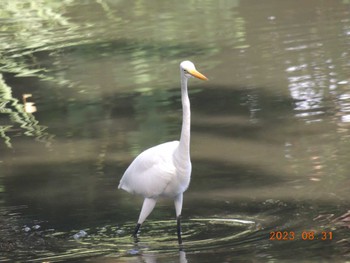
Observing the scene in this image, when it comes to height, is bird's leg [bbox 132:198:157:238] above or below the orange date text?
above

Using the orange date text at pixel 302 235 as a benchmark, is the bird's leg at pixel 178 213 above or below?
above

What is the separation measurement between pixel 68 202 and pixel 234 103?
3.45 m

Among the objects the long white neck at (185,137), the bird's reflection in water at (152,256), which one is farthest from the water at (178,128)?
the long white neck at (185,137)

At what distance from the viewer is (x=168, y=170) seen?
273 inches

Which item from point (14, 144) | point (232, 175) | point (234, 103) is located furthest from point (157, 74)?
point (232, 175)

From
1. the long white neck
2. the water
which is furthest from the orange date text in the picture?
the long white neck

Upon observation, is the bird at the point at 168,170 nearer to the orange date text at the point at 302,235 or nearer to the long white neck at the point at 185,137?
the long white neck at the point at 185,137

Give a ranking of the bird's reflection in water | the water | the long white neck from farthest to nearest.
Result: the water, the long white neck, the bird's reflection in water

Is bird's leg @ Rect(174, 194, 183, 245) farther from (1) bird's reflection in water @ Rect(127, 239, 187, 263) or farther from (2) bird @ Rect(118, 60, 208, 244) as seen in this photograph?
(1) bird's reflection in water @ Rect(127, 239, 187, 263)

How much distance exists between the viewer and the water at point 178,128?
7.02 meters

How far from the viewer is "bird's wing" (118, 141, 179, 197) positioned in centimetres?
697

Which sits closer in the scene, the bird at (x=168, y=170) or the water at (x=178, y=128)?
the bird at (x=168, y=170)

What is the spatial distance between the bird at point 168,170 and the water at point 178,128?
0.28m

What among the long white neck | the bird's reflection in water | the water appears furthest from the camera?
the water
